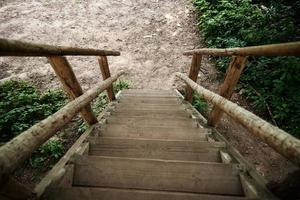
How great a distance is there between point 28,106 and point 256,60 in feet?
20.1

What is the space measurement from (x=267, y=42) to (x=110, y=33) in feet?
18.7

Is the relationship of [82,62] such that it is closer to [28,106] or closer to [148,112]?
[28,106]

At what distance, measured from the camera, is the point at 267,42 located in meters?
6.00

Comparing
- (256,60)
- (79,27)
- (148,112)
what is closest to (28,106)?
(148,112)

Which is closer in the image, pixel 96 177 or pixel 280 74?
pixel 96 177

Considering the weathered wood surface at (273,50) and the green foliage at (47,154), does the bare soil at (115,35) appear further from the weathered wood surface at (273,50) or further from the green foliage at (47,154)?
the weathered wood surface at (273,50)

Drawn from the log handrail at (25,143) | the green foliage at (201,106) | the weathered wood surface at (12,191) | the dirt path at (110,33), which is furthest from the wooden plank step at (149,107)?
the weathered wood surface at (12,191)

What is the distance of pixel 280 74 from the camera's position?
5770mm

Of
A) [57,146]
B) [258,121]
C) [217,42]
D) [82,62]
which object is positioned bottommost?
[57,146]

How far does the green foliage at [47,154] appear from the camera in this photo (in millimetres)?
4652

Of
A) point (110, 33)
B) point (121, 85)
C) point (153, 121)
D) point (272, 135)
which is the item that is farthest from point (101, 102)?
point (272, 135)

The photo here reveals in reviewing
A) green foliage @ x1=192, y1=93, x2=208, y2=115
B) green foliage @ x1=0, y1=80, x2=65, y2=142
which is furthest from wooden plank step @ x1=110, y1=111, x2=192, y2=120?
A: green foliage @ x1=0, y1=80, x2=65, y2=142

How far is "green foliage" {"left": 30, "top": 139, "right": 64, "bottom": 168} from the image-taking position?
4652 mm

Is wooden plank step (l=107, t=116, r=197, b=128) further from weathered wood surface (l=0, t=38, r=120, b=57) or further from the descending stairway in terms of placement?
weathered wood surface (l=0, t=38, r=120, b=57)
